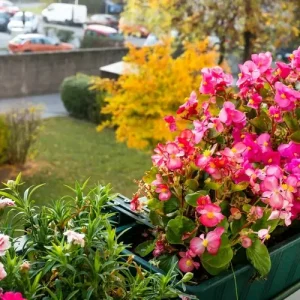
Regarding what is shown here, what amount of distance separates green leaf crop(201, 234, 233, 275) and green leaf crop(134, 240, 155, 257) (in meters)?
0.09

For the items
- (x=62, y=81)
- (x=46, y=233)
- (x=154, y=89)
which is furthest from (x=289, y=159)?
(x=62, y=81)

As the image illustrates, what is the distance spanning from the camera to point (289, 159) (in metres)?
0.78

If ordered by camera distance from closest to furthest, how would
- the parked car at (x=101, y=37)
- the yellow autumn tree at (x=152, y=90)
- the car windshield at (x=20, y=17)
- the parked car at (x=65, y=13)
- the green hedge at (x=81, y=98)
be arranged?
the yellow autumn tree at (x=152, y=90) → the car windshield at (x=20, y=17) → the parked car at (x=65, y=13) → the parked car at (x=101, y=37) → the green hedge at (x=81, y=98)

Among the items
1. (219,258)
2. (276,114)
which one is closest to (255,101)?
(276,114)

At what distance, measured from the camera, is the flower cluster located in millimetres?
694

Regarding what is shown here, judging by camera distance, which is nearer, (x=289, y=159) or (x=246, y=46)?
(x=289, y=159)

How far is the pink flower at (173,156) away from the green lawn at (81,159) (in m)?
2.55

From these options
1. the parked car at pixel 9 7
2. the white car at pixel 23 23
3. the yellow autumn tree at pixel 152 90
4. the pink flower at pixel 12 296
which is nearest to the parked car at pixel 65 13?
the white car at pixel 23 23

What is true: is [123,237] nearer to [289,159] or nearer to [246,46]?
[289,159]

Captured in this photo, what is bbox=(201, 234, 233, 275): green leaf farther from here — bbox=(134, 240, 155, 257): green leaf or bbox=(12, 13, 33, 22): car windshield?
bbox=(12, 13, 33, 22): car windshield

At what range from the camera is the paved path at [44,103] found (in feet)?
10.9

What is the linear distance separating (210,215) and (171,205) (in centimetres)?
9

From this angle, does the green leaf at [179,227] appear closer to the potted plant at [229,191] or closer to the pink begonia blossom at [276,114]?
the potted plant at [229,191]

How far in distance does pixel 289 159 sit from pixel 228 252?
186mm
